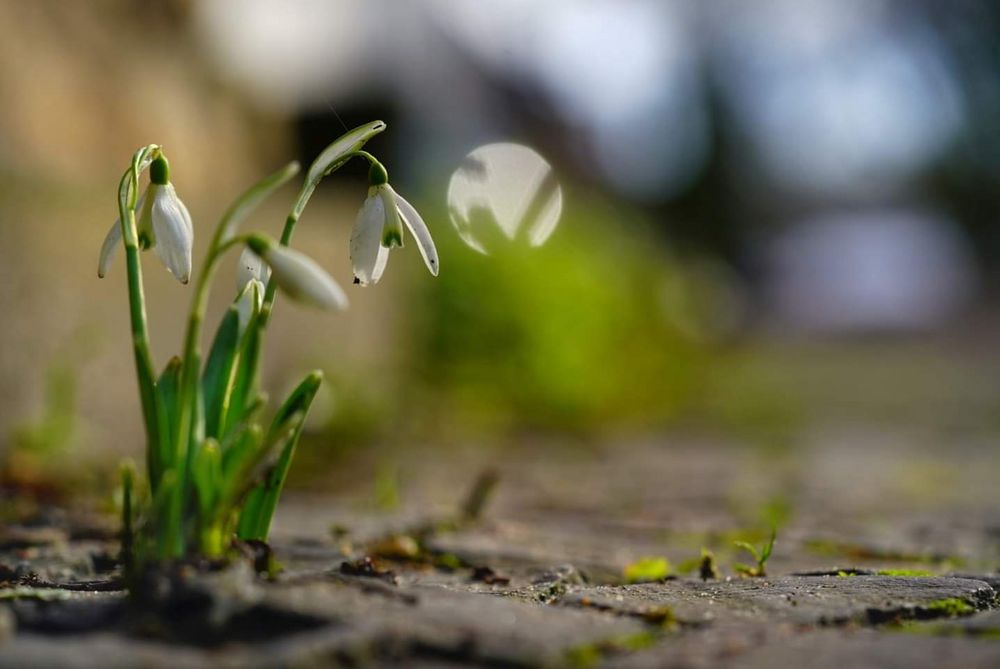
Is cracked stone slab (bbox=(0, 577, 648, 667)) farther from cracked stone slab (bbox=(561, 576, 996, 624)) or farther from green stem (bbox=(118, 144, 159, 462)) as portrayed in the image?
green stem (bbox=(118, 144, 159, 462))

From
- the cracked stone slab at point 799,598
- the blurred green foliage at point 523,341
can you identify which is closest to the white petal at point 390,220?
the cracked stone slab at point 799,598

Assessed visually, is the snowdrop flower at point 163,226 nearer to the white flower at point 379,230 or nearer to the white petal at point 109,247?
the white petal at point 109,247

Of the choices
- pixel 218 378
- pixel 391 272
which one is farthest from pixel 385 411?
pixel 218 378

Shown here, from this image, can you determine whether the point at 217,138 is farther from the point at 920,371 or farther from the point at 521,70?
the point at 521,70

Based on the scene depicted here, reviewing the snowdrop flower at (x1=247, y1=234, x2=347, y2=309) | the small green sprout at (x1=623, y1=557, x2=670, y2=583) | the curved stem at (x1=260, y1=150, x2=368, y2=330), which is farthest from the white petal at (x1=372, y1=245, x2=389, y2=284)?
the small green sprout at (x1=623, y1=557, x2=670, y2=583)

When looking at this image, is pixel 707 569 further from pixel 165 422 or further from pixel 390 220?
pixel 165 422

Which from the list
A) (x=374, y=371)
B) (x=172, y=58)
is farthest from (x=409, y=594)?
(x=172, y=58)
